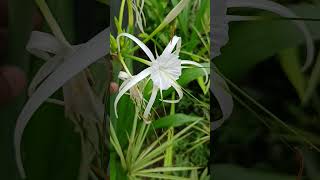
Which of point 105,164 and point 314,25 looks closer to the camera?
point 314,25

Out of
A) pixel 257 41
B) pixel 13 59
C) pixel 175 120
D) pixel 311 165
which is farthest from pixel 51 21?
pixel 311 165

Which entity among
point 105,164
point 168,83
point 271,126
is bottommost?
point 105,164

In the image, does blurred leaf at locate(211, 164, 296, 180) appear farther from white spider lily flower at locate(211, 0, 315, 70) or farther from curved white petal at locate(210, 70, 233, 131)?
white spider lily flower at locate(211, 0, 315, 70)

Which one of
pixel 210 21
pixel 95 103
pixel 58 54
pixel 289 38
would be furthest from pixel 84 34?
pixel 289 38

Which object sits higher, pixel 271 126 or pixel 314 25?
pixel 314 25

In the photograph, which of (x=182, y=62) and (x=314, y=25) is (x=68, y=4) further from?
(x=314, y=25)
